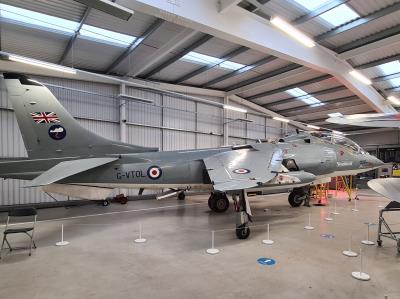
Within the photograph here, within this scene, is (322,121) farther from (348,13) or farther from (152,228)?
(152,228)

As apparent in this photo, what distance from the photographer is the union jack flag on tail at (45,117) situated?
620cm

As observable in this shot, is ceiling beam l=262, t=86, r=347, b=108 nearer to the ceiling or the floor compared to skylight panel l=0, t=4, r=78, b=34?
nearer to the floor

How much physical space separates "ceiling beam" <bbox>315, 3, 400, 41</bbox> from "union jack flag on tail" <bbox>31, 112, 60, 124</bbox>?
9.82 metres

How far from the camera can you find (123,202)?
1164 centimetres

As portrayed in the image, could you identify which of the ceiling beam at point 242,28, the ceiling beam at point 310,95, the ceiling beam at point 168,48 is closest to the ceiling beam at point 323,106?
the ceiling beam at point 310,95

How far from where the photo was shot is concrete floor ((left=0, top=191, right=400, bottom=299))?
3.46 m

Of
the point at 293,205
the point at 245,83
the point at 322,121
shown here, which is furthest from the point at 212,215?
the point at 322,121

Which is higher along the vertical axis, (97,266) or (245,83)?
(245,83)

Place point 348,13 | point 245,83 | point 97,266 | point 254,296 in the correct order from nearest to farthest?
point 254,296 → point 97,266 → point 348,13 → point 245,83

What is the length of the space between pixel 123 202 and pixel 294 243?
329 inches

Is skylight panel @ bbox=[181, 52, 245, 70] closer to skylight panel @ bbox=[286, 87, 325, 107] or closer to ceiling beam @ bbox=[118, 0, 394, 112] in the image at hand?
ceiling beam @ bbox=[118, 0, 394, 112]

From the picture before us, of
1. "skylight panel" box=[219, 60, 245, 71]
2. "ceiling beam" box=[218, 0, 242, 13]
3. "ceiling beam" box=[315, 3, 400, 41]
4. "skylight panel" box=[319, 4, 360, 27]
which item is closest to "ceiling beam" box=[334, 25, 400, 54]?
"ceiling beam" box=[315, 3, 400, 41]

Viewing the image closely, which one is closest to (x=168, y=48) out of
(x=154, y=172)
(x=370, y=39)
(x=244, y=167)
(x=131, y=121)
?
(x=131, y=121)

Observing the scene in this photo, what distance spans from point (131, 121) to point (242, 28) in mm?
7601
